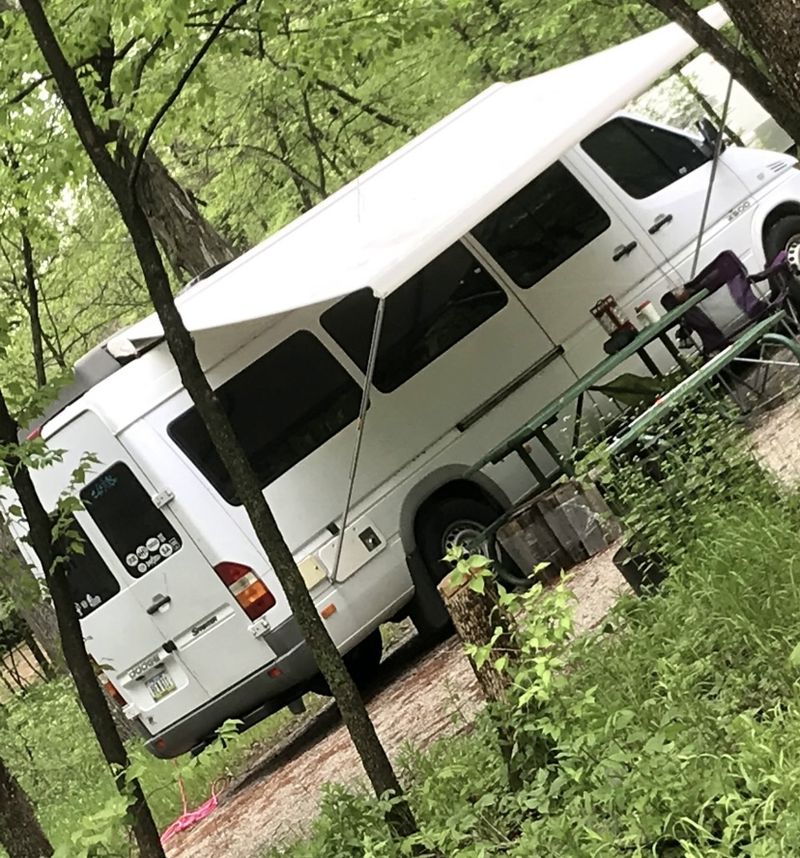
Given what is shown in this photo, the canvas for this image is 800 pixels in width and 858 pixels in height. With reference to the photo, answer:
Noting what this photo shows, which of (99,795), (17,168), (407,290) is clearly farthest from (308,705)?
(17,168)

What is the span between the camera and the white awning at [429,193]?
591cm

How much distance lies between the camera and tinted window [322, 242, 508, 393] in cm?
780

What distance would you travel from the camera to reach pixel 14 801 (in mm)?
5164

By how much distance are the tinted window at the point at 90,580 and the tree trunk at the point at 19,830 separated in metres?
2.40

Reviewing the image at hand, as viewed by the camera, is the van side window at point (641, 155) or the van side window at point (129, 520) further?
the van side window at point (641, 155)

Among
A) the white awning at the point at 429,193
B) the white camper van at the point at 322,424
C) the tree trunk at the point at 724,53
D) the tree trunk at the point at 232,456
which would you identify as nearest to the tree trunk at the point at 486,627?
the tree trunk at the point at 232,456

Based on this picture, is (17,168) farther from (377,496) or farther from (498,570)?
(498,570)

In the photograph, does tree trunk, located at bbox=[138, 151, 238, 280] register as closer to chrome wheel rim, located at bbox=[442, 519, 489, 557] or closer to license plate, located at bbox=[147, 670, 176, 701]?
chrome wheel rim, located at bbox=[442, 519, 489, 557]

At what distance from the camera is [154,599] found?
7.45 meters

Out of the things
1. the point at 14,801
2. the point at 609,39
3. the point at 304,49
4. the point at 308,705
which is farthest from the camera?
the point at 609,39

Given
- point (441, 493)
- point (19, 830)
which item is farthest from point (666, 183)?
point (19, 830)

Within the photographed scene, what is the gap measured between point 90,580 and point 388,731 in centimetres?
233

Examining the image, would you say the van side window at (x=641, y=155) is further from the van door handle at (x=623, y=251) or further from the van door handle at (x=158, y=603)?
the van door handle at (x=158, y=603)

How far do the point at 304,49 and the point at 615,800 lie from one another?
5.82 m
